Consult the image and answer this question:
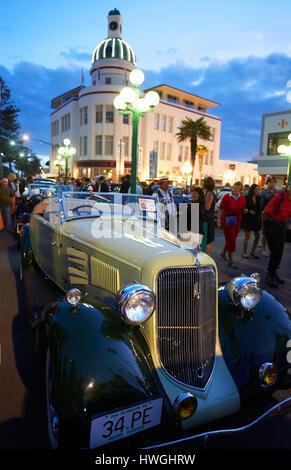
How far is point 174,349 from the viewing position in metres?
2.30

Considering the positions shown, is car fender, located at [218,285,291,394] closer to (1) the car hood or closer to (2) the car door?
(1) the car hood

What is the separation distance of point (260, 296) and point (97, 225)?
1.85 m

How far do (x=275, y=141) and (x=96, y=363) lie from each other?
1193 inches

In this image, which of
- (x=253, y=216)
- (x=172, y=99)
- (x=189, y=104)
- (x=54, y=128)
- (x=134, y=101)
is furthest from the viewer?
(x=54, y=128)

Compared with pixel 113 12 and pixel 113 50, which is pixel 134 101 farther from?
pixel 113 12

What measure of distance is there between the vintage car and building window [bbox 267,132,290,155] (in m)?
28.4

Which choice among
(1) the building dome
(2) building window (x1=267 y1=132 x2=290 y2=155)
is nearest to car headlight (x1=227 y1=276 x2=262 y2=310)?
(2) building window (x1=267 y1=132 x2=290 y2=155)

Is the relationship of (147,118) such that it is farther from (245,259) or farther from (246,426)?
(246,426)

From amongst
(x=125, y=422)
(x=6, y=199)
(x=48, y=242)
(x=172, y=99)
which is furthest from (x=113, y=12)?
(x=125, y=422)

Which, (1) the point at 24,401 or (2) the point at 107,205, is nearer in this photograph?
(1) the point at 24,401

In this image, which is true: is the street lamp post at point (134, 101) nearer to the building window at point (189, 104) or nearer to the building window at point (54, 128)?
the building window at point (189, 104)

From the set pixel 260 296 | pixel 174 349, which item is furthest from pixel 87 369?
pixel 260 296

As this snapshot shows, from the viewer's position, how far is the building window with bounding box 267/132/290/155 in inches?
1073

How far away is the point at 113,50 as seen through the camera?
43281mm
